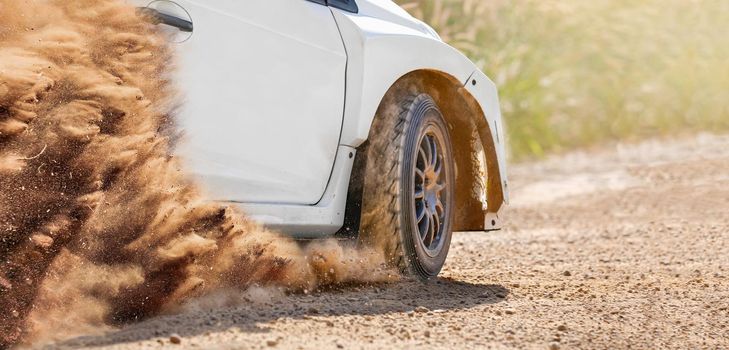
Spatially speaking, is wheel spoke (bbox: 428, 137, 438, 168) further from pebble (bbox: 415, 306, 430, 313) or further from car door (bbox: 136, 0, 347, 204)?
pebble (bbox: 415, 306, 430, 313)

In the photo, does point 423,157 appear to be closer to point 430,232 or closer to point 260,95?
point 430,232

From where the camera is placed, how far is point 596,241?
8.81 m

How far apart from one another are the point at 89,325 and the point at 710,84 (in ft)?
42.9

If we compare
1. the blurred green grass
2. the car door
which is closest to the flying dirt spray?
the car door

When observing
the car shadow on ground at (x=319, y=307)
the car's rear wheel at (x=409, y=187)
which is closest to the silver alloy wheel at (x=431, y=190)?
the car's rear wheel at (x=409, y=187)

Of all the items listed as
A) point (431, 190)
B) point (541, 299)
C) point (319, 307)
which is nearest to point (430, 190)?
point (431, 190)

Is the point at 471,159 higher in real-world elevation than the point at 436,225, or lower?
higher

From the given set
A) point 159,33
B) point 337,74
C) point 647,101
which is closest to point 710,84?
point 647,101

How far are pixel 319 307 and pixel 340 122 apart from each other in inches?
32.1

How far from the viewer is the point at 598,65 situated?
1555cm

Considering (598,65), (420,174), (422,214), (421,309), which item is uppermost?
(598,65)

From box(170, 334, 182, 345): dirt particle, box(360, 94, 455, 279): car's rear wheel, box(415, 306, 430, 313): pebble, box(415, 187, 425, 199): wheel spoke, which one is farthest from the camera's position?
box(415, 187, 425, 199): wheel spoke

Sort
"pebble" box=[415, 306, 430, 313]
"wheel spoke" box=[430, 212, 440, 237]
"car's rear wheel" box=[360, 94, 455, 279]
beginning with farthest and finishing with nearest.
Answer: "wheel spoke" box=[430, 212, 440, 237], "car's rear wheel" box=[360, 94, 455, 279], "pebble" box=[415, 306, 430, 313]

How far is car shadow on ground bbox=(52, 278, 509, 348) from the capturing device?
3.69 meters
